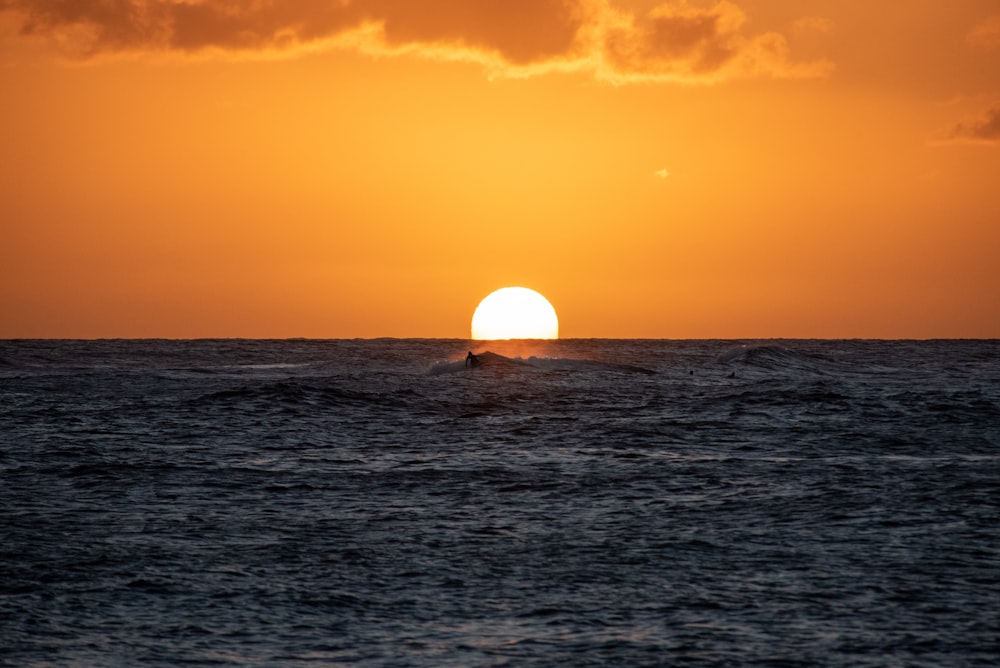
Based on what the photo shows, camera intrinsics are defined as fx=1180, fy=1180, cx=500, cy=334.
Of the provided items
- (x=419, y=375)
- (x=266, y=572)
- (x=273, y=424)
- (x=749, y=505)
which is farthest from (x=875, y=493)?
(x=419, y=375)

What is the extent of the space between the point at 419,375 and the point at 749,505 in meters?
43.1

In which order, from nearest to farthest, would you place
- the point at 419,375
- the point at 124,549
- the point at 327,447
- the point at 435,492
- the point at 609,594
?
the point at 609,594
the point at 124,549
the point at 435,492
the point at 327,447
the point at 419,375

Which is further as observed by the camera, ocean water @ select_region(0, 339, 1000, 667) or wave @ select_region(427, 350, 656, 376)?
wave @ select_region(427, 350, 656, 376)

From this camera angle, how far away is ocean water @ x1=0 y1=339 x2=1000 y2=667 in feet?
36.9

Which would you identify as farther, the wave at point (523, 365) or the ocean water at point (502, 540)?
the wave at point (523, 365)

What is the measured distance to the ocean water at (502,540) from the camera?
36.9 feet

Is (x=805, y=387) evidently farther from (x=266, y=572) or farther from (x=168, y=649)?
(x=168, y=649)

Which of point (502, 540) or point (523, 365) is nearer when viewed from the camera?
point (502, 540)

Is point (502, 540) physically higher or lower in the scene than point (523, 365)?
lower

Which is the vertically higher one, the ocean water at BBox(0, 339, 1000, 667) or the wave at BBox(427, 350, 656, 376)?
the wave at BBox(427, 350, 656, 376)

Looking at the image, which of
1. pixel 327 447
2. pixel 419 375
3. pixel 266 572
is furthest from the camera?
pixel 419 375

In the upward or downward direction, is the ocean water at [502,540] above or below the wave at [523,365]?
below

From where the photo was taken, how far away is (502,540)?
16.3 m

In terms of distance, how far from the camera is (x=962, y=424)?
32625mm
